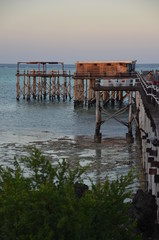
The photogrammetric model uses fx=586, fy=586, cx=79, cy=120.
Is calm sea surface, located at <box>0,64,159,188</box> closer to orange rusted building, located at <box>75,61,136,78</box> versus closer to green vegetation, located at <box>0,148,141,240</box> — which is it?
orange rusted building, located at <box>75,61,136,78</box>

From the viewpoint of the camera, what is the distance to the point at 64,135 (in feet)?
121

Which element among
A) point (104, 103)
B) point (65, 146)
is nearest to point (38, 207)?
point (65, 146)

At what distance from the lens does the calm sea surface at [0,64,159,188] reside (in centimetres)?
2723

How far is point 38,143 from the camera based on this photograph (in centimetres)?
3219

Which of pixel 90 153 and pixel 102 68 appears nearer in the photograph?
pixel 90 153

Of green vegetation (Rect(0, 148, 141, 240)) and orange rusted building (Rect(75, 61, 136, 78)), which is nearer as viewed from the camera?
green vegetation (Rect(0, 148, 141, 240))

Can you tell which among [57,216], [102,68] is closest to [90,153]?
[57,216]

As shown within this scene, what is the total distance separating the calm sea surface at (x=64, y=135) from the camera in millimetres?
27234

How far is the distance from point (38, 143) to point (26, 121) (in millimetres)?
16524

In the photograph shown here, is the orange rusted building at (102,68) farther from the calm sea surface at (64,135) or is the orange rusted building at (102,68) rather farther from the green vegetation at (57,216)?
the green vegetation at (57,216)

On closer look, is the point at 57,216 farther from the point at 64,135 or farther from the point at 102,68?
the point at 102,68

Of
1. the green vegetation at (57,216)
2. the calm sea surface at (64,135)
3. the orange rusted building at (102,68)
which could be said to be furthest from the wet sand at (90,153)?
the orange rusted building at (102,68)

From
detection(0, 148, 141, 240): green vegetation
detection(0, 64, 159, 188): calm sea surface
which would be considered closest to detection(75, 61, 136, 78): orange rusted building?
detection(0, 64, 159, 188): calm sea surface

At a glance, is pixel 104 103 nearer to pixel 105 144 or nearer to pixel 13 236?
pixel 105 144
